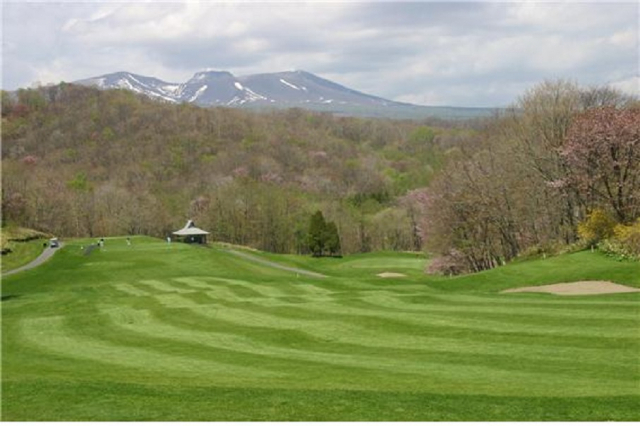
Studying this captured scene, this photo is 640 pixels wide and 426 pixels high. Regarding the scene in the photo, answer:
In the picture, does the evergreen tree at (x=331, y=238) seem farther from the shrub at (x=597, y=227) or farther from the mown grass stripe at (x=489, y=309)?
the mown grass stripe at (x=489, y=309)

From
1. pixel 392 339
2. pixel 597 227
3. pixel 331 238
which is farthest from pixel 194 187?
pixel 392 339

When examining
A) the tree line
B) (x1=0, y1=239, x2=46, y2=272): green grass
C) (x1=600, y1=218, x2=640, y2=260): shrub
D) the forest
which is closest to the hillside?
the forest

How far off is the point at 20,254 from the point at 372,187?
110043mm

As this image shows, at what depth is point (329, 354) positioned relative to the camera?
17906mm

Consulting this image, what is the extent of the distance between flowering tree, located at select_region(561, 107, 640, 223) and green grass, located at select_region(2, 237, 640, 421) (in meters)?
8.13

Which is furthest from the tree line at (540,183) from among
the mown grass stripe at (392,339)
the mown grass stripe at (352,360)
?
the mown grass stripe at (352,360)

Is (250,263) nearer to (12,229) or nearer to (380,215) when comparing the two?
(12,229)

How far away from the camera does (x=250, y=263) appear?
7312 cm

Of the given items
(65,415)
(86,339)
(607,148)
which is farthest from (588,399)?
(607,148)

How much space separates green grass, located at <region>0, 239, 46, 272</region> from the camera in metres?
59.4

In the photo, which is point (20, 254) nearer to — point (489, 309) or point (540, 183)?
point (540, 183)

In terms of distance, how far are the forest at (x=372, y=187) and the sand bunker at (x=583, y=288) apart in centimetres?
446

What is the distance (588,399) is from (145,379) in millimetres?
9053

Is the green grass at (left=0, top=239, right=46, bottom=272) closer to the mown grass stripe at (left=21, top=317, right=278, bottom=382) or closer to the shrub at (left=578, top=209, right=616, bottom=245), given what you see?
the mown grass stripe at (left=21, top=317, right=278, bottom=382)
